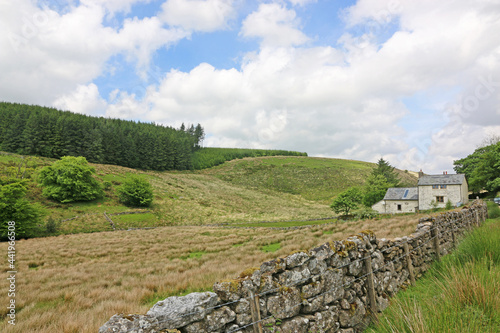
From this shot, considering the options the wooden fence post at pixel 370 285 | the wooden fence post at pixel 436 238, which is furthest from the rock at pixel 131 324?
the wooden fence post at pixel 436 238

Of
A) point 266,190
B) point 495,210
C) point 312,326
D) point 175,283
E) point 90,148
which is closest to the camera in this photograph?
point 312,326

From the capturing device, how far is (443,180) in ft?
148

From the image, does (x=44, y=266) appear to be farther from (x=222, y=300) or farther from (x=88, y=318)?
(x=222, y=300)

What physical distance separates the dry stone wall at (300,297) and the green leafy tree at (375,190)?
182 ft

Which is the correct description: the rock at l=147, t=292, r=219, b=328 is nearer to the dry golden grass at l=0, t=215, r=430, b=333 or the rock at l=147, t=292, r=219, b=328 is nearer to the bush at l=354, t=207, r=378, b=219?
the dry golden grass at l=0, t=215, r=430, b=333

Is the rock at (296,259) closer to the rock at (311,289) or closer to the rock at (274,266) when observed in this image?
the rock at (274,266)

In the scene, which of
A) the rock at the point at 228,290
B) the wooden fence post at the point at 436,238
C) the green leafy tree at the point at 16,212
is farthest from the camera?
the green leafy tree at the point at 16,212

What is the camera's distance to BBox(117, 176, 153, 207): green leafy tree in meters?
50.3

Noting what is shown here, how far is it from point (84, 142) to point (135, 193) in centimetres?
4772

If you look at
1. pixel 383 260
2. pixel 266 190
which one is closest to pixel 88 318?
pixel 383 260

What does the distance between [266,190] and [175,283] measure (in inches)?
3253

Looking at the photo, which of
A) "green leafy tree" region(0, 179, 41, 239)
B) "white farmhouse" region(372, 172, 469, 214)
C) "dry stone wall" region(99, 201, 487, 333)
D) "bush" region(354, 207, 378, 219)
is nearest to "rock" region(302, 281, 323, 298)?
"dry stone wall" region(99, 201, 487, 333)

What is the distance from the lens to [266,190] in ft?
300

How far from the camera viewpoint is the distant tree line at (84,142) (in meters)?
76.6
